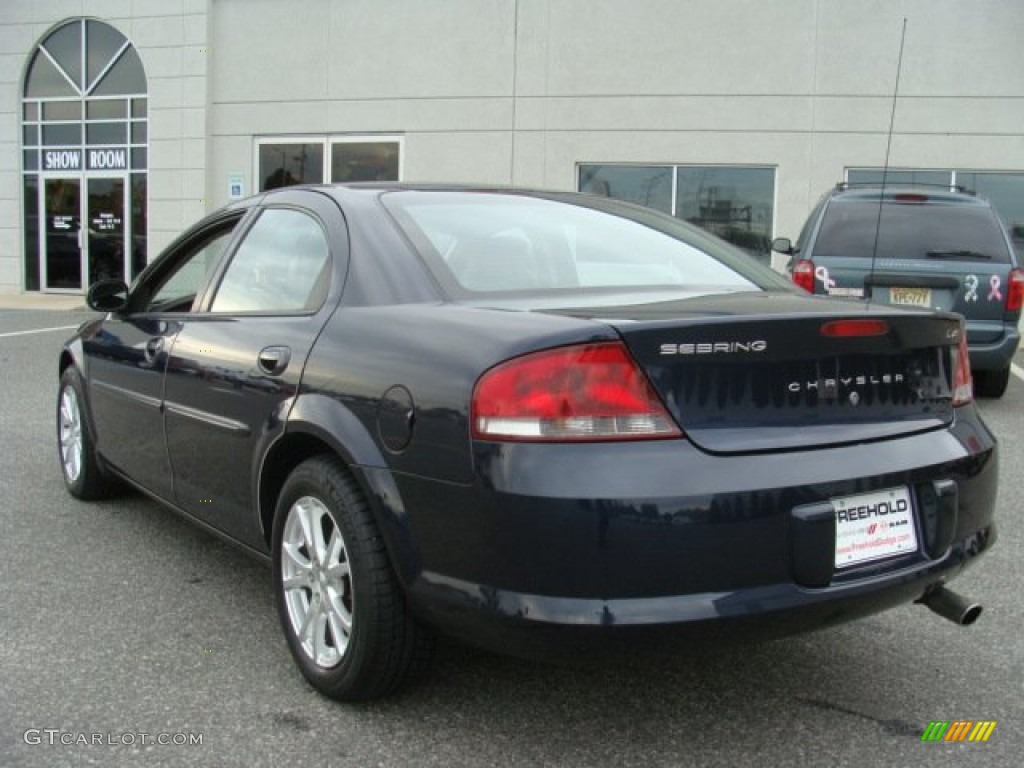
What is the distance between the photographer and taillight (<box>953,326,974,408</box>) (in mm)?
2875

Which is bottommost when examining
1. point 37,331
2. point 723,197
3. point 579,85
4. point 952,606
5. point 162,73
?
point 37,331

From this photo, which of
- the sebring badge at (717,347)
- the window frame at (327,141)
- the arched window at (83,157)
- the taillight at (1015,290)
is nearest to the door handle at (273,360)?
the sebring badge at (717,347)

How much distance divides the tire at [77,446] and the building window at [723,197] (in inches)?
442

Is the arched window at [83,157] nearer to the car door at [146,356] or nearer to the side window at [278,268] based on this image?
the car door at [146,356]

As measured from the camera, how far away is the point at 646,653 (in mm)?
2285

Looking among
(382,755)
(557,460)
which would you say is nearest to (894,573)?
(557,460)

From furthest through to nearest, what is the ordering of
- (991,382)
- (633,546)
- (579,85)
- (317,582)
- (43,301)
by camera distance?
1. (43,301)
2. (579,85)
3. (991,382)
4. (317,582)
5. (633,546)

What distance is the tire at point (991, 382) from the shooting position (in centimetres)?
834

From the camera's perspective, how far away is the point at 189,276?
13.5 ft

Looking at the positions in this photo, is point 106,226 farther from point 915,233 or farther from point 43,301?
point 915,233

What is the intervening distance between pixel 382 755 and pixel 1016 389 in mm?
8381

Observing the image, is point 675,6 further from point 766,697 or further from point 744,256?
point 766,697

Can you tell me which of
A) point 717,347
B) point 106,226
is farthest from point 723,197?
point 717,347

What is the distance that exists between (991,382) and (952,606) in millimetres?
6379
